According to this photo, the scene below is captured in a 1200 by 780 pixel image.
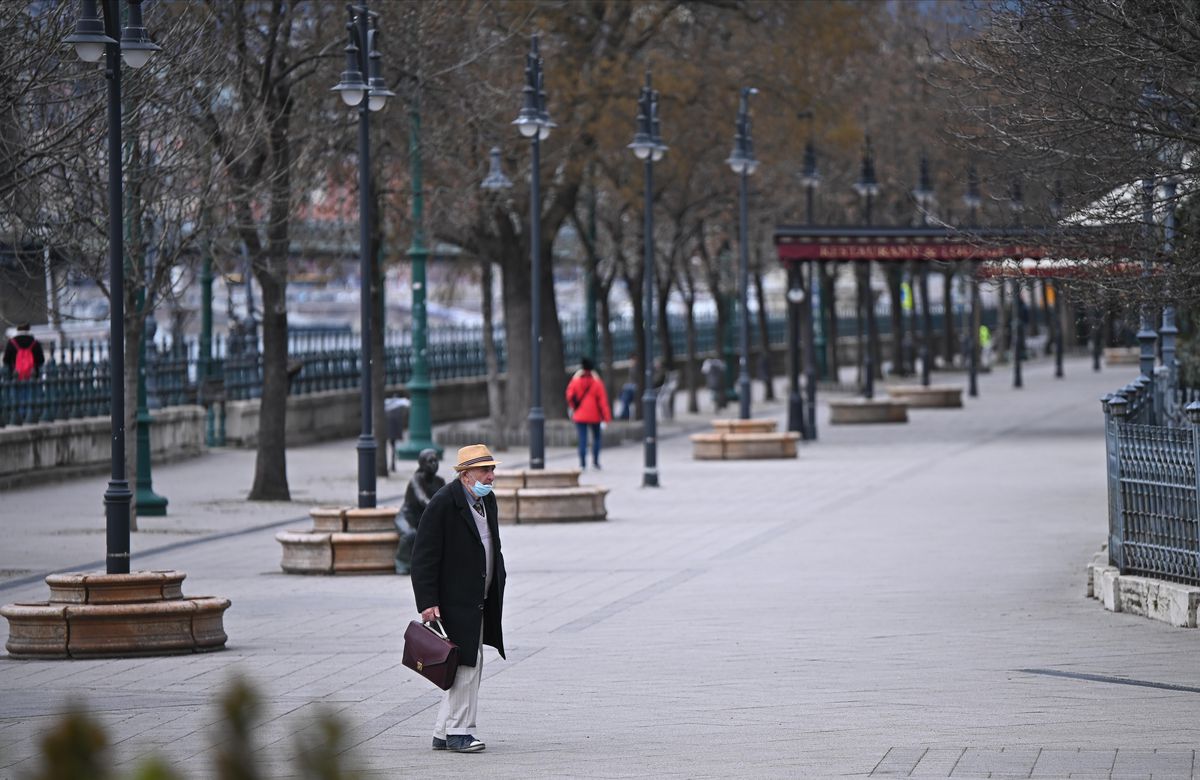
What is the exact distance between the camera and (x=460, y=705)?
948 centimetres

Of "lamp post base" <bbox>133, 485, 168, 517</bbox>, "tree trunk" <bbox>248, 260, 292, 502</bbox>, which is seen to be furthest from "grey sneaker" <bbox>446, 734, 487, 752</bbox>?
"tree trunk" <bbox>248, 260, 292, 502</bbox>

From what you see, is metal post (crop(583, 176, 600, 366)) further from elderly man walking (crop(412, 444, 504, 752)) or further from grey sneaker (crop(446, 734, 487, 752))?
grey sneaker (crop(446, 734, 487, 752))

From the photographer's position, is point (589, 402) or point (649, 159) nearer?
point (649, 159)

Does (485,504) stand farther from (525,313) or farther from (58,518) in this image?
(525,313)

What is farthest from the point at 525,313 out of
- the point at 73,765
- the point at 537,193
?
the point at 73,765

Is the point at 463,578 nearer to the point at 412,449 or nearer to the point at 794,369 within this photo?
the point at 412,449

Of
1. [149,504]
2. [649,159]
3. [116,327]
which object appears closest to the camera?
[116,327]

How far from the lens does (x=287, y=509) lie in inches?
998

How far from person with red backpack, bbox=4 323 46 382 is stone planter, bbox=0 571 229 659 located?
17685 mm

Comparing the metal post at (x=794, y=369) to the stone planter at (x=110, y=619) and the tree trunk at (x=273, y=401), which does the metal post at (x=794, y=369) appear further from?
the stone planter at (x=110, y=619)

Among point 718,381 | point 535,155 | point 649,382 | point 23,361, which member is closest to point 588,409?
point 649,382

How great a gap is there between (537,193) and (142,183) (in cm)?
658

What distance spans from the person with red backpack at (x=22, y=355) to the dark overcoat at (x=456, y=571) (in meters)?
21.4

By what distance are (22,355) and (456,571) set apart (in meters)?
22.2
